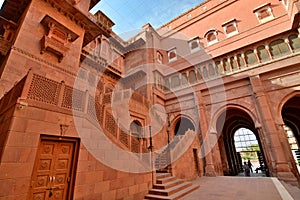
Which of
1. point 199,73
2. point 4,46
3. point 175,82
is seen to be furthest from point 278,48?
point 4,46

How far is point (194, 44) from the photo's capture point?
1703 cm

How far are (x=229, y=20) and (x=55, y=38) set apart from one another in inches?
615

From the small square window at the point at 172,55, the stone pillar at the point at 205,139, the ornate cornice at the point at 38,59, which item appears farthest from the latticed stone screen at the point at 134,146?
the small square window at the point at 172,55

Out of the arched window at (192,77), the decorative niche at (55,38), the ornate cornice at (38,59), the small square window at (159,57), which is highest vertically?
the small square window at (159,57)

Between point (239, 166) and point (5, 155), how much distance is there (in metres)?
21.7

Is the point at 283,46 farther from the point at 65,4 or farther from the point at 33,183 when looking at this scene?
the point at 33,183

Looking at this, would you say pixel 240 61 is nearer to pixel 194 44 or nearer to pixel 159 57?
pixel 194 44

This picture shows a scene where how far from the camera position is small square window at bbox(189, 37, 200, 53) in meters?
16.6

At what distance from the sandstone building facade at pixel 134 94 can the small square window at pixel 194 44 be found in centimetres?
13

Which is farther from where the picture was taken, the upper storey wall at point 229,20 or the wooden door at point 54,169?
the upper storey wall at point 229,20

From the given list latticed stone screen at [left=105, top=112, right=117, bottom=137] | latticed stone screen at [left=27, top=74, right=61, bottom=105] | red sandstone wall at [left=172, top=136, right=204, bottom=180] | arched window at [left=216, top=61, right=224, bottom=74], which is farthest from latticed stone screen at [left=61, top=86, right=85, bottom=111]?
arched window at [left=216, top=61, right=224, bottom=74]

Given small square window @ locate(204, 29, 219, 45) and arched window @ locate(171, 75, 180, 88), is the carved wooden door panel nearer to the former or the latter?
arched window @ locate(171, 75, 180, 88)

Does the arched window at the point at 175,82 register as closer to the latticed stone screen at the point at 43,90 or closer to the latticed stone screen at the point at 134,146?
the latticed stone screen at the point at 134,146

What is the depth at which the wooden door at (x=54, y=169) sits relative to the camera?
3.86m
